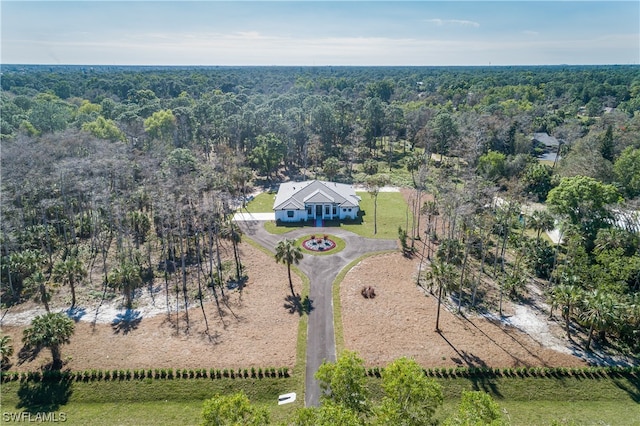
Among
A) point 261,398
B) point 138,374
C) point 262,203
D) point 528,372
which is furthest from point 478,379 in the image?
point 262,203

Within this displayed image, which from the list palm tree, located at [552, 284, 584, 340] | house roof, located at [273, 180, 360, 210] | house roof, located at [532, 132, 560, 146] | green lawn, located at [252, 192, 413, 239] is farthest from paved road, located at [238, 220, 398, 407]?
house roof, located at [532, 132, 560, 146]

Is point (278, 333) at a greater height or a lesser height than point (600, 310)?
lesser

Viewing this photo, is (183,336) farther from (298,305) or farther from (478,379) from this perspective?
(478,379)

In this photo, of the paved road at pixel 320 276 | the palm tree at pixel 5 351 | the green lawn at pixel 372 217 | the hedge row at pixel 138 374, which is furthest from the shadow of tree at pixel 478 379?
the palm tree at pixel 5 351

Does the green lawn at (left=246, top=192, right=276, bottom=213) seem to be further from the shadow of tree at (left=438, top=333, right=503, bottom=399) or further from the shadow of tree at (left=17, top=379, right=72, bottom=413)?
the shadow of tree at (left=438, top=333, right=503, bottom=399)

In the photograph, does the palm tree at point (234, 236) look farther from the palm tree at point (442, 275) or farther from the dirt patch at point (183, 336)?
the palm tree at point (442, 275)

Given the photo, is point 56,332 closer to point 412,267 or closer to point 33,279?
point 33,279


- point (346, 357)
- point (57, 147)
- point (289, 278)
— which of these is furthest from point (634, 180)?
point (57, 147)
